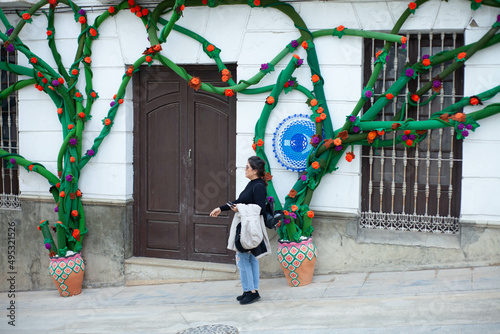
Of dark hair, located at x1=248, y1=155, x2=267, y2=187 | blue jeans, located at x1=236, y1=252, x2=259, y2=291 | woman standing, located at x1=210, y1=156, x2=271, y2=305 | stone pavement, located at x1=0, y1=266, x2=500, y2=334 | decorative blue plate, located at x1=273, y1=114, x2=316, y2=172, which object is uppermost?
decorative blue plate, located at x1=273, y1=114, x2=316, y2=172

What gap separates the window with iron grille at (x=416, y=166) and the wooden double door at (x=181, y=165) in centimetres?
170

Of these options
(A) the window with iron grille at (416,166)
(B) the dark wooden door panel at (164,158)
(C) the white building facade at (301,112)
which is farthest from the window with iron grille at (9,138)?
(A) the window with iron grille at (416,166)

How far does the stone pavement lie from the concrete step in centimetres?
11

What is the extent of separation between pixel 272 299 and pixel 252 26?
3.11 meters

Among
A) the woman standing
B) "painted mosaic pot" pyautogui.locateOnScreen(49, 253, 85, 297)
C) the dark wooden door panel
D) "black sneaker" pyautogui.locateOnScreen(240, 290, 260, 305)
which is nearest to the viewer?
the woman standing

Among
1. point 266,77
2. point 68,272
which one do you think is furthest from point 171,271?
point 266,77

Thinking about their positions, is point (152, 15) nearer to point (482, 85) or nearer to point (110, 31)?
point (110, 31)

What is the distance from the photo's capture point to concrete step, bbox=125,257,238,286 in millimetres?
7371

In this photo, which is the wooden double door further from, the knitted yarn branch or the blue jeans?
the blue jeans

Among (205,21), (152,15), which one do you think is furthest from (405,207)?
(152,15)

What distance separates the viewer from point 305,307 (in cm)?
586

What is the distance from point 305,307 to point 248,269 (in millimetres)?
676

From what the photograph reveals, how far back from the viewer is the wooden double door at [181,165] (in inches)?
291

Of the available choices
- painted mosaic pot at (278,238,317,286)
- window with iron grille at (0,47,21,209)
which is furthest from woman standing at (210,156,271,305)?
window with iron grille at (0,47,21,209)
